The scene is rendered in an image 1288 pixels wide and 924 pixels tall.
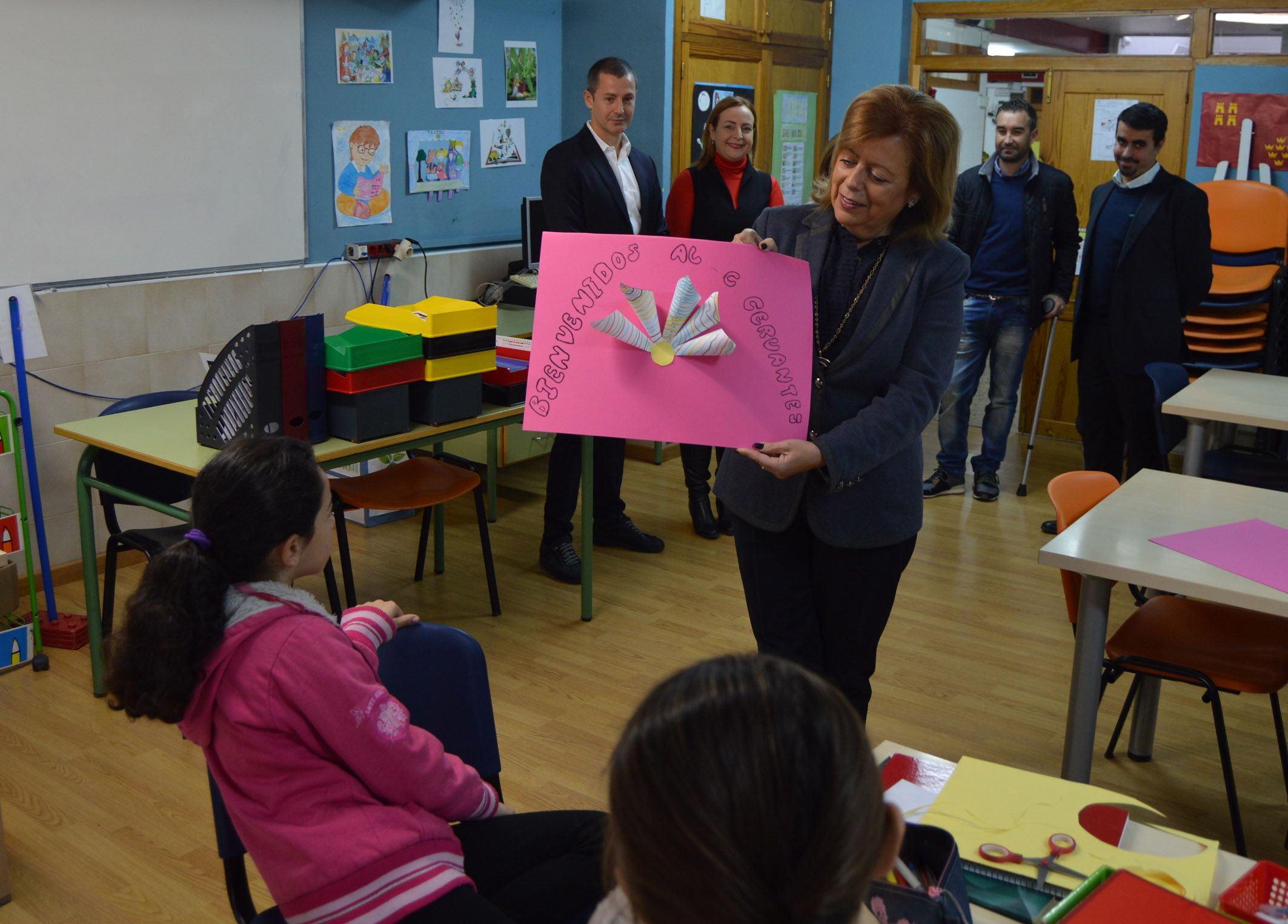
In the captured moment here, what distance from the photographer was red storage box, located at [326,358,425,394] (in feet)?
9.71

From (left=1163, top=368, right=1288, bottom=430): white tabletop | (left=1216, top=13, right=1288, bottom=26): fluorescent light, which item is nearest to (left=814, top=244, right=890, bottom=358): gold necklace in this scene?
(left=1163, top=368, right=1288, bottom=430): white tabletop

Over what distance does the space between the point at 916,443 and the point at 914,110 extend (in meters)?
0.55

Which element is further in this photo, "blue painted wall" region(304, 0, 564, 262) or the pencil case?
"blue painted wall" region(304, 0, 564, 262)

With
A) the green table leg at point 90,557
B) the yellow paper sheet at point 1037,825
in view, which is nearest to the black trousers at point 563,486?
the green table leg at point 90,557

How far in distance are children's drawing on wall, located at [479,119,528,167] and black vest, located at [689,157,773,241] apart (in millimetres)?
1141

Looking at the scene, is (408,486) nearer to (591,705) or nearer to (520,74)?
(591,705)

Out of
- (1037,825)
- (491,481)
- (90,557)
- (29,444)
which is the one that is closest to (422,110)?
(491,481)

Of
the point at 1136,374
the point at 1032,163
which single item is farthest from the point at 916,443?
the point at 1032,163

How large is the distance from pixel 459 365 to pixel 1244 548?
6.56ft

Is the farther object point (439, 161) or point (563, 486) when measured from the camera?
point (439, 161)

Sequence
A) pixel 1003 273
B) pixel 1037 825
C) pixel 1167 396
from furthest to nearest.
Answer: pixel 1003 273
pixel 1167 396
pixel 1037 825

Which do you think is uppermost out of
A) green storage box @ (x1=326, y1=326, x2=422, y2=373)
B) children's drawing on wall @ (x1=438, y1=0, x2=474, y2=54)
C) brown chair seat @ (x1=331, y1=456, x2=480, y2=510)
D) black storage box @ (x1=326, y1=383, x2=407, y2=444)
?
children's drawing on wall @ (x1=438, y1=0, x2=474, y2=54)

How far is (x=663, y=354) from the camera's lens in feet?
6.08

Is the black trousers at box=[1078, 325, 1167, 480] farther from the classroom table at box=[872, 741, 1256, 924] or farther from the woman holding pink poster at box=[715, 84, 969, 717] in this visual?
the classroom table at box=[872, 741, 1256, 924]
